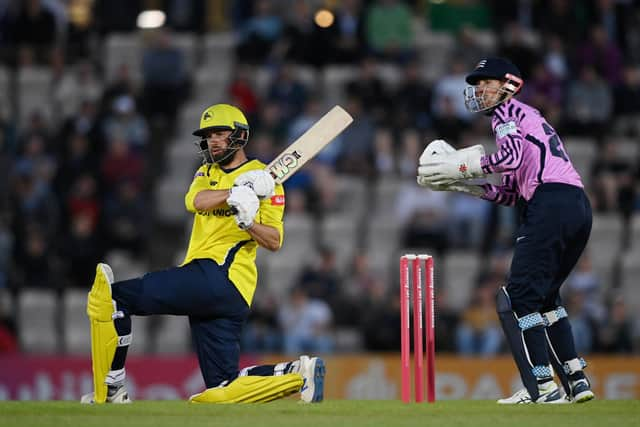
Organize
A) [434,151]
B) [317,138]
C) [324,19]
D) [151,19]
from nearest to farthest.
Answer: [434,151], [317,138], [324,19], [151,19]

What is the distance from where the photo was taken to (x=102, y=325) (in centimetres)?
900

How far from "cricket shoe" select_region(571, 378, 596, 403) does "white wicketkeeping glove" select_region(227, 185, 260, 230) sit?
7.33 feet

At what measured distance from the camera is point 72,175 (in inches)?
643

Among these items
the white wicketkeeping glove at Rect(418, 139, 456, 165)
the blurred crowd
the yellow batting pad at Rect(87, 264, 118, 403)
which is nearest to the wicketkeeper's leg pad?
the white wicketkeeping glove at Rect(418, 139, 456, 165)

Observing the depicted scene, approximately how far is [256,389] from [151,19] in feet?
33.9

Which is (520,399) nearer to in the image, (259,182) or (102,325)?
(259,182)

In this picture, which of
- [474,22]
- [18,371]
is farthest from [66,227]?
[474,22]

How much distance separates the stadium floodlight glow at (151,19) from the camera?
18.4 metres

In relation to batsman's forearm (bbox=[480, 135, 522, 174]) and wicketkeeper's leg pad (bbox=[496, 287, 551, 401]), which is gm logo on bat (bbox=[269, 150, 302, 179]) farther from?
wicketkeeper's leg pad (bbox=[496, 287, 551, 401])

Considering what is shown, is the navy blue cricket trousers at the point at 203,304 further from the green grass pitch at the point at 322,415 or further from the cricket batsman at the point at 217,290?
the green grass pitch at the point at 322,415

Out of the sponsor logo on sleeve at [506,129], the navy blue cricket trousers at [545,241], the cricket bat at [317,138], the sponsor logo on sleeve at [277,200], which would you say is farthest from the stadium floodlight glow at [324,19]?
the navy blue cricket trousers at [545,241]

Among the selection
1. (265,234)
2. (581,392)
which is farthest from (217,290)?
(581,392)

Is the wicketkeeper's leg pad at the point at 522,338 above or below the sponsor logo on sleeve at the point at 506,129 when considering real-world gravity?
below

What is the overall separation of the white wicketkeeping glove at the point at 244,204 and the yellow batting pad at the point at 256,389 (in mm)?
958
